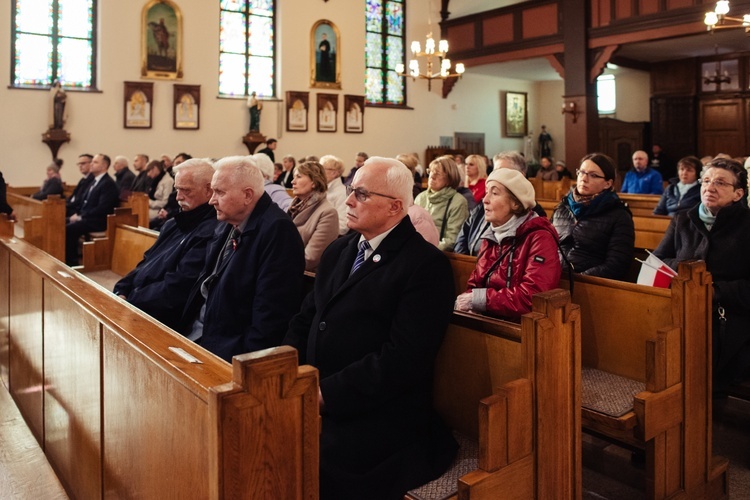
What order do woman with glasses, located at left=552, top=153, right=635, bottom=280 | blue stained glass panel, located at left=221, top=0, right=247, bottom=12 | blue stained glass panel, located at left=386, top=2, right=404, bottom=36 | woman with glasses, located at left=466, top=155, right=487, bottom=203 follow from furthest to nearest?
blue stained glass panel, located at left=386, top=2, right=404, bottom=36
blue stained glass panel, located at left=221, top=0, right=247, bottom=12
woman with glasses, located at left=466, top=155, right=487, bottom=203
woman with glasses, located at left=552, top=153, right=635, bottom=280

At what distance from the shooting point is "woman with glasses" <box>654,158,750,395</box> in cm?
312

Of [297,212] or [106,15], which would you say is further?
[106,15]

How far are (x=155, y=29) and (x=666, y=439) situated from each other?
12.2 metres

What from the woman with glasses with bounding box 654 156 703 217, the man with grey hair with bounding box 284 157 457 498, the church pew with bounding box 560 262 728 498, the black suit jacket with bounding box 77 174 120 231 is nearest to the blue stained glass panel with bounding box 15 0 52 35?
the black suit jacket with bounding box 77 174 120 231

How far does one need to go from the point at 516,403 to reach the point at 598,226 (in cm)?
180

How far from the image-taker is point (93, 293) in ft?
7.95

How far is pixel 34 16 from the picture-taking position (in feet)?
38.9

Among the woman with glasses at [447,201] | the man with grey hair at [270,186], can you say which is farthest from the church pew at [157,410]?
the woman with glasses at [447,201]

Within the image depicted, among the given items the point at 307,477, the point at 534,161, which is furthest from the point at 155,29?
the point at 307,477

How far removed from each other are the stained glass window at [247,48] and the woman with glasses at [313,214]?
9893 mm

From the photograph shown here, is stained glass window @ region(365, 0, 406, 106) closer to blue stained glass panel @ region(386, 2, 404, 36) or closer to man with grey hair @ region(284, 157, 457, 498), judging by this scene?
blue stained glass panel @ region(386, 2, 404, 36)

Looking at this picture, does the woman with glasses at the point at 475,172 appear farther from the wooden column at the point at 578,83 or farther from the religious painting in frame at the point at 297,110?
the religious painting in frame at the point at 297,110

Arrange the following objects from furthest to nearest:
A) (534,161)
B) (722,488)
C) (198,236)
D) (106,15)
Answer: (534,161)
(106,15)
(198,236)
(722,488)

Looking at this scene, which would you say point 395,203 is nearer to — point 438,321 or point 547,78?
point 438,321
